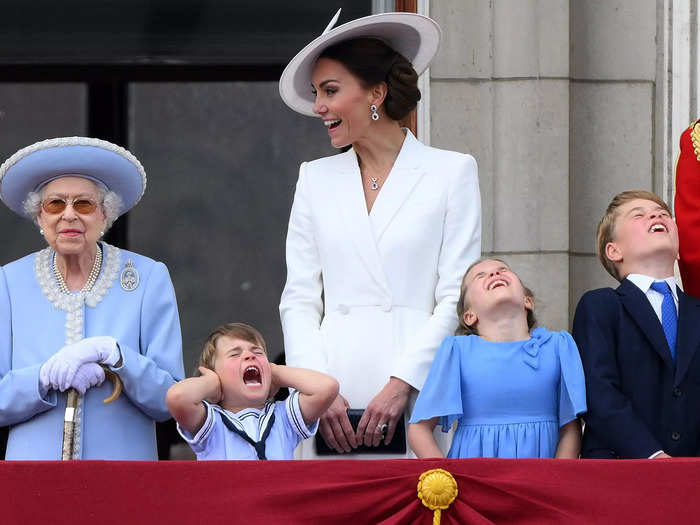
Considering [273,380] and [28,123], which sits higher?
[28,123]

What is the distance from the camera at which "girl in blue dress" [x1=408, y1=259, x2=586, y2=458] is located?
3.98 m

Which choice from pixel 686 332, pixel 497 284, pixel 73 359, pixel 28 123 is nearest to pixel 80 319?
pixel 73 359

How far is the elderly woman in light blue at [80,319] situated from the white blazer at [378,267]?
41cm

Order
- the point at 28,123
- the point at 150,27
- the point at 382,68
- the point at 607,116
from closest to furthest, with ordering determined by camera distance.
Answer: the point at 382,68 < the point at 607,116 < the point at 150,27 < the point at 28,123

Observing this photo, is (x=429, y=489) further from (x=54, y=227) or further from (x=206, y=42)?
(x=206, y=42)

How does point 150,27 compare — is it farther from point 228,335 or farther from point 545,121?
point 228,335

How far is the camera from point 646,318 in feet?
13.3

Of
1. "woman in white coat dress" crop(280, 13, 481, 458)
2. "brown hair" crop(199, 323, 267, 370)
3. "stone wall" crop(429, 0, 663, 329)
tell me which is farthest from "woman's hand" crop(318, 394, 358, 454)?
"stone wall" crop(429, 0, 663, 329)

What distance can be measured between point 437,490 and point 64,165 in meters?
1.39

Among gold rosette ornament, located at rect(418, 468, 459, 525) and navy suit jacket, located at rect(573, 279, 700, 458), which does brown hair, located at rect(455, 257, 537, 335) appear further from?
gold rosette ornament, located at rect(418, 468, 459, 525)

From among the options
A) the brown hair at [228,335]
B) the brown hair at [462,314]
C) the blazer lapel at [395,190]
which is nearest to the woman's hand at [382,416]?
the brown hair at [462,314]

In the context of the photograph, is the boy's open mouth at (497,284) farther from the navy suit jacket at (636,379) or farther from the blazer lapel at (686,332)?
the blazer lapel at (686,332)

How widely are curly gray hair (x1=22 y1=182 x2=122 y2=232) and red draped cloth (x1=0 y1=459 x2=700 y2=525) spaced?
92 centimetres

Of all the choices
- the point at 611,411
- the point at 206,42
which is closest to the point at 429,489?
the point at 611,411
